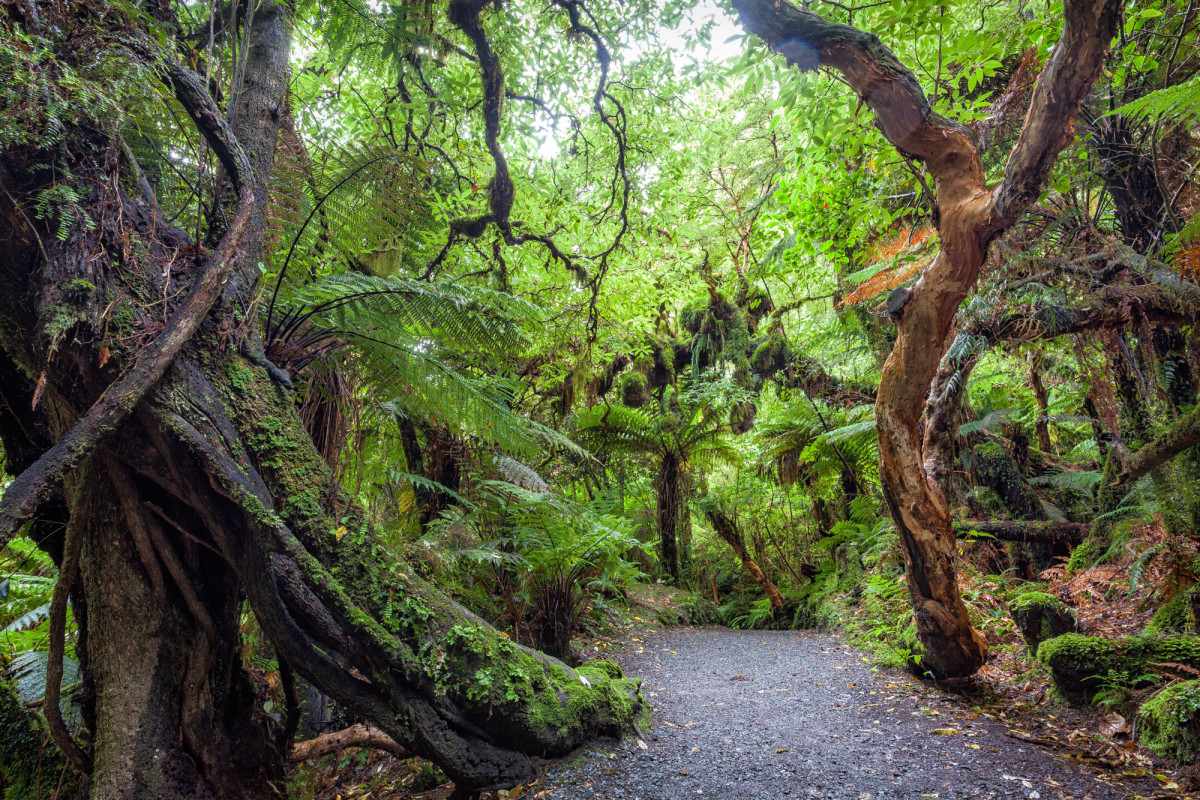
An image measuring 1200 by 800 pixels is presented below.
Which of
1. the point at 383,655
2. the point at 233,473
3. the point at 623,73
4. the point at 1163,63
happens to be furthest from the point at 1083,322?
the point at 233,473

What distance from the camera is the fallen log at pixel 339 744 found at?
2150 mm

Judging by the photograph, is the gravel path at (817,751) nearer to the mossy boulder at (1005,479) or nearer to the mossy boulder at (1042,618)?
the mossy boulder at (1042,618)

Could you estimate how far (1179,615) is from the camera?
10.4ft

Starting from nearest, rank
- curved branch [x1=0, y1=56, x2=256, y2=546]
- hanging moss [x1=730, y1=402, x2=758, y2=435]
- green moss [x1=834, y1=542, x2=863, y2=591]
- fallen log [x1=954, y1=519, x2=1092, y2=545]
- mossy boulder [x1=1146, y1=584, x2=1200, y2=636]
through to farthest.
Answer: curved branch [x1=0, y1=56, x2=256, y2=546]
mossy boulder [x1=1146, y1=584, x2=1200, y2=636]
fallen log [x1=954, y1=519, x2=1092, y2=545]
green moss [x1=834, y1=542, x2=863, y2=591]
hanging moss [x1=730, y1=402, x2=758, y2=435]

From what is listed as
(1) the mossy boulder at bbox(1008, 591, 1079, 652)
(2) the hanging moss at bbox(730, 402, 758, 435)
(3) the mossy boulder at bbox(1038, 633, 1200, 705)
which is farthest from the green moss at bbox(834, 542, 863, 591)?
(3) the mossy boulder at bbox(1038, 633, 1200, 705)

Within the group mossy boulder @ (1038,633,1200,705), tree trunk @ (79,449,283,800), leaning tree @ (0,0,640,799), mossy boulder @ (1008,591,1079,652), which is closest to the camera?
leaning tree @ (0,0,640,799)

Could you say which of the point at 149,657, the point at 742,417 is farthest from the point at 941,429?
the point at 742,417

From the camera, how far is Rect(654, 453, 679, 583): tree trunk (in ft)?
26.8

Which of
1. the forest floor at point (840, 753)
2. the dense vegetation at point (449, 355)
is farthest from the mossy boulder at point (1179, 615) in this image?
the forest floor at point (840, 753)

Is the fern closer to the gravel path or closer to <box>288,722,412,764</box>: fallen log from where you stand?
the gravel path

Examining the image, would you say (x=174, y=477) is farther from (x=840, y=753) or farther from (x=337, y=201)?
(x=840, y=753)

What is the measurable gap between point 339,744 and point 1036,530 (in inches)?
243

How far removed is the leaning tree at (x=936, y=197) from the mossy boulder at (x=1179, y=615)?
977 mm

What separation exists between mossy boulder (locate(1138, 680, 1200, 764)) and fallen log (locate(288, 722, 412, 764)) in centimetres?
314
